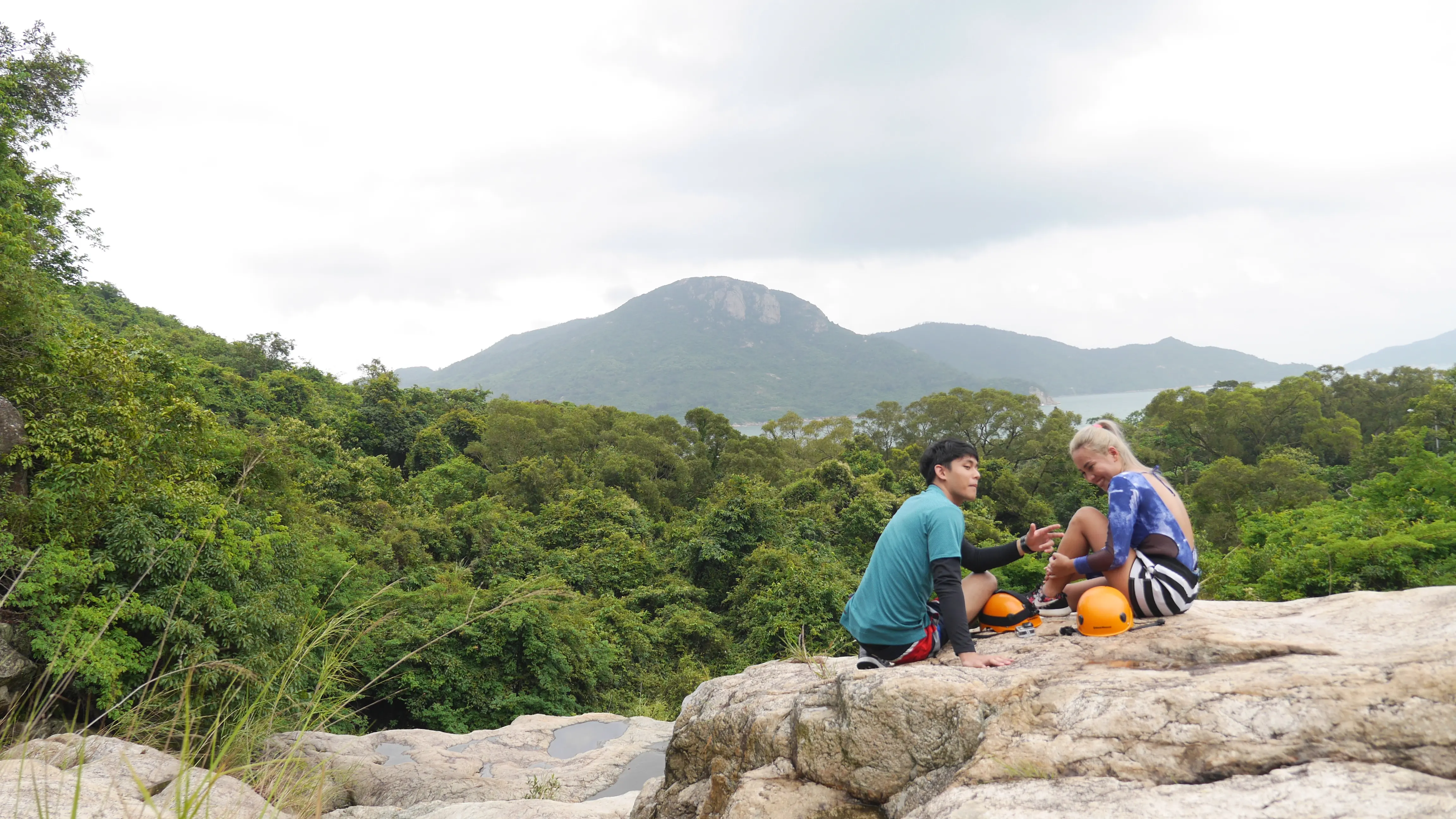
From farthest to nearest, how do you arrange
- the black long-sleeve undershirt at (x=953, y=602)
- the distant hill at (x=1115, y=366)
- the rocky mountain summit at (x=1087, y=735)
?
the distant hill at (x=1115, y=366)
the black long-sleeve undershirt at (x=953, y=602)
the rocky mountain summit at (x=1087, y=735)

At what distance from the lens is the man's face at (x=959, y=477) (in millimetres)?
3207

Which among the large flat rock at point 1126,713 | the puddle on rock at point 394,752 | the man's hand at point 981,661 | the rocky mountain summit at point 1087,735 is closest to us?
the rocky mountain summit at point 1087,735

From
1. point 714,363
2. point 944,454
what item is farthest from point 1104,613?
point 714,363

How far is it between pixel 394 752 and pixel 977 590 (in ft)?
27.6

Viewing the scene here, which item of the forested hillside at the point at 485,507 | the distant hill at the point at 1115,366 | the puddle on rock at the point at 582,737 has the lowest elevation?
the puddle on rock at the point at 582,737

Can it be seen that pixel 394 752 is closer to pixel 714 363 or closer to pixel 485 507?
pixel 485 507

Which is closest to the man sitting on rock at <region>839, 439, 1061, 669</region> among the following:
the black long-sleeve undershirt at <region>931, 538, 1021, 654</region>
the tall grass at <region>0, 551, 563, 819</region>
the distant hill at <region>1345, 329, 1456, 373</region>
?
the black long-sleeve undershirt at <region>931, 538, 1021, 654</region>

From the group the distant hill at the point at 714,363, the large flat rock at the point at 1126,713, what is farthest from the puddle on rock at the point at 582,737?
the distant hill at the point at 714,363

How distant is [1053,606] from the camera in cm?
353

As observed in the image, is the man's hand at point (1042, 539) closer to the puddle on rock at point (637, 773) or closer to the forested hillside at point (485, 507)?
the forested hillside at point (485, 507)

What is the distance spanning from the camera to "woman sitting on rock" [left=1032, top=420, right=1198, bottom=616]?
300cm

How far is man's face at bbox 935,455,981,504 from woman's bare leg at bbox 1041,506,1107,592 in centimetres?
47

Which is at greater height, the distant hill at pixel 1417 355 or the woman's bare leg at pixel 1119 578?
the distant hill at pixel 1417 355

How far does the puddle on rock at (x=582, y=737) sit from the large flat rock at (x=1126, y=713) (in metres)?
6.88
